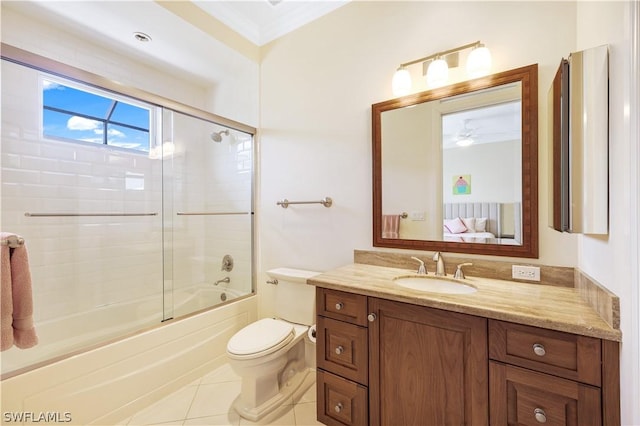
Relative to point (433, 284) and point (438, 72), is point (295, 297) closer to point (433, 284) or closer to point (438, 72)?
point (433, 284)

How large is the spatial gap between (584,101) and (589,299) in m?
0.75

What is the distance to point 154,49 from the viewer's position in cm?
228

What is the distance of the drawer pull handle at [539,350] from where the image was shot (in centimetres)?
93

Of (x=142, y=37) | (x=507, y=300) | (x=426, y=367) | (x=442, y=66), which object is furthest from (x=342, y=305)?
(x=142, y=37)

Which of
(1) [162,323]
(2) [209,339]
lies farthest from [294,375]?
(1) [162,323]

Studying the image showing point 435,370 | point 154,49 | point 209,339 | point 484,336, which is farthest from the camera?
point 154,49

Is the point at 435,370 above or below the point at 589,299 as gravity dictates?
below

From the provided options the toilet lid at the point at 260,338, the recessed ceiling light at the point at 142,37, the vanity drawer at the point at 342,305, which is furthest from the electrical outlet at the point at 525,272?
the recessed ceiling light at the point at 142,37

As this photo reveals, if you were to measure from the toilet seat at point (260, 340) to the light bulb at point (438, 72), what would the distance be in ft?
5.80

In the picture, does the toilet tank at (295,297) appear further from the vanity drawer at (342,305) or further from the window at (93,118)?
the window at (93,118)

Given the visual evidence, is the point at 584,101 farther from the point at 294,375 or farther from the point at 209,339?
the point at 209,339

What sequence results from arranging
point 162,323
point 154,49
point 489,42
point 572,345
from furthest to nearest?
point 154,49 < point 162,323 < point 489,42 < point 572,345

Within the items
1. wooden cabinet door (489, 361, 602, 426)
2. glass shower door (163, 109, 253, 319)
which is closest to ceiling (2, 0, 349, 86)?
glass shower door (163, 109, 253, 319)

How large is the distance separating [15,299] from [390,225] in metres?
1.88
